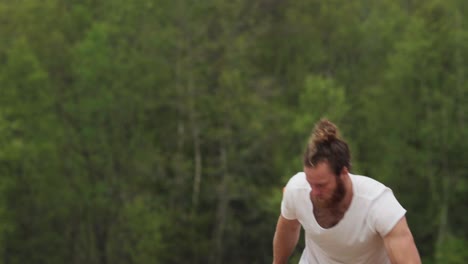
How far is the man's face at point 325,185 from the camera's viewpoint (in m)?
4.86

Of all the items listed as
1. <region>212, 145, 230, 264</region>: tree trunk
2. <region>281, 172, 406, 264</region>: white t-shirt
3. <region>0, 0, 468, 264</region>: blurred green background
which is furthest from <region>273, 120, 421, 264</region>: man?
<region>212, 145, 230, 264</region>: tree trunk

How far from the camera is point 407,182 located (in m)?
44.8

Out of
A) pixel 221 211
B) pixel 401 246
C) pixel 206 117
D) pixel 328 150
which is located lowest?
pixel 221 211

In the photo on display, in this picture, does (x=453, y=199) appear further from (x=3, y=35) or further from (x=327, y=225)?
(x=327, y=225)

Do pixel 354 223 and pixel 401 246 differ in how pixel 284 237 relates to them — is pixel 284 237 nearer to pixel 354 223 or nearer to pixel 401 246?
pixel 354 223

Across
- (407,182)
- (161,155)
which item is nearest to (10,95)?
(161,155)

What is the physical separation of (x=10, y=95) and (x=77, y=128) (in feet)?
14.6

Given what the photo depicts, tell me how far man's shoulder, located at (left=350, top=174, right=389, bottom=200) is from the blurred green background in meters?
35.6

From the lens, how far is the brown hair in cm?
488

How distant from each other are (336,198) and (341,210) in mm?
89

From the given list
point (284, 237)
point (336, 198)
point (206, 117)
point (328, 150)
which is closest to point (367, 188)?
point (336, 198)

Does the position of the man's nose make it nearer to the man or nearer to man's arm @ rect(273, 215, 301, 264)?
the man

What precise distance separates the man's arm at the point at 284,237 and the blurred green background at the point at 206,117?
35.1 meters

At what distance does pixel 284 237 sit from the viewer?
556cm
